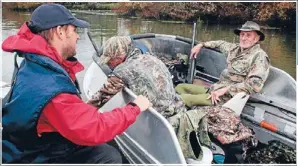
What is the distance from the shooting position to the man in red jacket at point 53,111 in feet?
5.19

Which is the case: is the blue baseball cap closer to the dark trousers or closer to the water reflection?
the dark trousers

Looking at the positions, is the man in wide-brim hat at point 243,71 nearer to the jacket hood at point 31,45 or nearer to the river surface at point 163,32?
the jacket hood at point 31,45

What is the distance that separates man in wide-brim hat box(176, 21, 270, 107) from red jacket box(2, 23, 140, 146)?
144 centimetres

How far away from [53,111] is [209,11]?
26.0 feet

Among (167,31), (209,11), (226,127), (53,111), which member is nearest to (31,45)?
(53,111)

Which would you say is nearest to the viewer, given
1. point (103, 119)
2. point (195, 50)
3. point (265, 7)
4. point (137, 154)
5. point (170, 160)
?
point (103, 119)

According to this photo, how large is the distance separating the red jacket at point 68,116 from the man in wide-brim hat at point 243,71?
4.71 feet

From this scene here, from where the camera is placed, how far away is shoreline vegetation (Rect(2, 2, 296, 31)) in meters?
6.98

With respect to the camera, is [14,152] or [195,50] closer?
[14,152]

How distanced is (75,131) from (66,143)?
0.26 metres

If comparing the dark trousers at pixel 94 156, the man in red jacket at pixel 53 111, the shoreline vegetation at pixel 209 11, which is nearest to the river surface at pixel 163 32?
the shoreline vegetation at pixel 209 11

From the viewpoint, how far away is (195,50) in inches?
156

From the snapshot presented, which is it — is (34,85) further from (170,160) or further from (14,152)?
(170,160)

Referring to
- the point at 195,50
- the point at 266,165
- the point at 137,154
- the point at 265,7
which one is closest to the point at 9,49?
the point at 137,154
